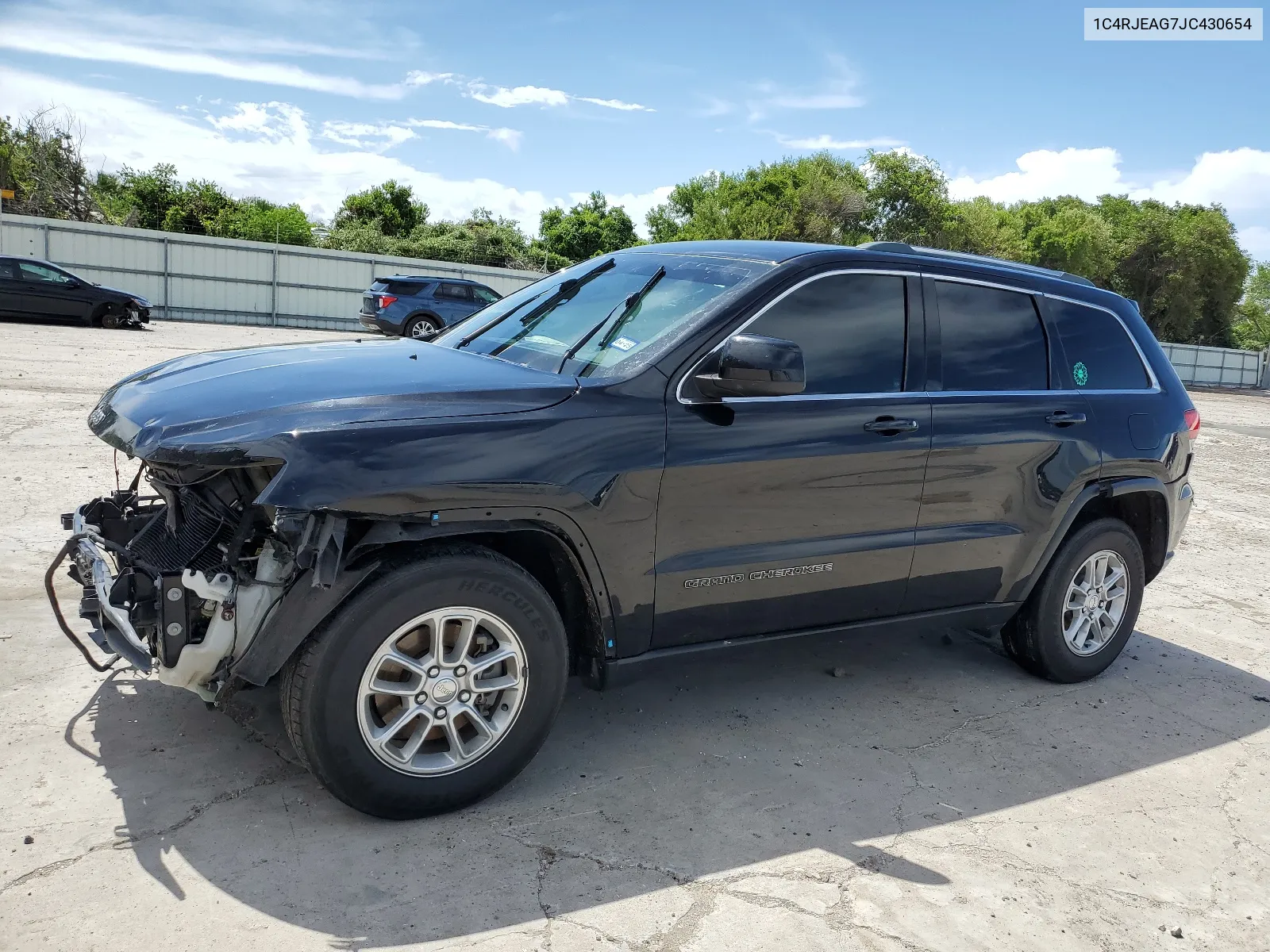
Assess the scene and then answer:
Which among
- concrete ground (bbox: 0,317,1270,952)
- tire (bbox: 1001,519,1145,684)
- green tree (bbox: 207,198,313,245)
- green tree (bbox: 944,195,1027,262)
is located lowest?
concrete ground (bbox: 0,317,1270,952)

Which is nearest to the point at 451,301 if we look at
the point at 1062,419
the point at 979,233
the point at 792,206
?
the point at 1062,419

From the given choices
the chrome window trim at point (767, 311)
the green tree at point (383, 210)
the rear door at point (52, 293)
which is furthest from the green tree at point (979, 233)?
the chrome window trim at point (767, 311)

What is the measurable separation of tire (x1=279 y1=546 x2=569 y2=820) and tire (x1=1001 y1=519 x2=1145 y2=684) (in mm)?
2593

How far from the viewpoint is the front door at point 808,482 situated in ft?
12.1

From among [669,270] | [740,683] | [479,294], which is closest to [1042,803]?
[740,683]

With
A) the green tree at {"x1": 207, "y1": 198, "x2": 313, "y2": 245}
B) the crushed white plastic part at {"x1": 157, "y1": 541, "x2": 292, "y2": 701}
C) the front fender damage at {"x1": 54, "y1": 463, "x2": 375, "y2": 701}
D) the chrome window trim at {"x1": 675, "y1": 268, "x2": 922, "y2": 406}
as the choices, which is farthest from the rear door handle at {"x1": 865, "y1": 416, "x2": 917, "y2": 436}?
the green tree at {"x1": 207, "y1": 198, "x2": 313, "y2": 245}

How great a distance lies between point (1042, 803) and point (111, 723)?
3494 mm

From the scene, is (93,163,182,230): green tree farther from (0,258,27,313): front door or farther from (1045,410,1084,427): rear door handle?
(1045,410,1084,427): rear door handle

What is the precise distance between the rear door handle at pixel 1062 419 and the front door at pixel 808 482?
2.60 feet

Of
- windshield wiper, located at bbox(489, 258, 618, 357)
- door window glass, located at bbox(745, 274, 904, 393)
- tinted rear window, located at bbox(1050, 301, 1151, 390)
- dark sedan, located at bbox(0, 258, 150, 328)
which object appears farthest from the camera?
dark sedan, located at bbox(0, 258, 150, 328)

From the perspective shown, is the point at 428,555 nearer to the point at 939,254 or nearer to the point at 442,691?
the point at 442,691

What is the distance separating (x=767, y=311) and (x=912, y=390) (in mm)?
795

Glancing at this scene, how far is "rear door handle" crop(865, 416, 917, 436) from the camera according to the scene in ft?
13.3

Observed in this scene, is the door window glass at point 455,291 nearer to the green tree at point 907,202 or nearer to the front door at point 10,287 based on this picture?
the front door at point 10,287
